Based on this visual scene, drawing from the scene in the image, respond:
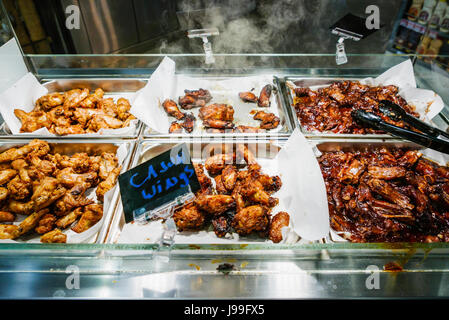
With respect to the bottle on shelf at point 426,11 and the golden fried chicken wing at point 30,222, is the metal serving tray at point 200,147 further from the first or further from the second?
the bottle on shelf at point 426,11

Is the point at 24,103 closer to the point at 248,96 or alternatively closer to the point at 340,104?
the point at 248,96

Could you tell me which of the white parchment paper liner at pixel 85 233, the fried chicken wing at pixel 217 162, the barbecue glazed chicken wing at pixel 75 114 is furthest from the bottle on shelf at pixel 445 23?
the white parchment paper liner at pixel 85 233

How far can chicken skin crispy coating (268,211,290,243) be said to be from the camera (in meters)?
2.01

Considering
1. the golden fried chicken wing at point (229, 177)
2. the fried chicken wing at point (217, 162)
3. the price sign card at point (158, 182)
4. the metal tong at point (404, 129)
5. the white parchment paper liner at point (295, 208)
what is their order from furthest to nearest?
the fried chicken wing at point (217, 162) → the golden fried chicken wing at point (229, 177) → the metal tong at point (404, 129) → the price sign card at point (158, 182) → the white parchment paper liner at point (295, 208)

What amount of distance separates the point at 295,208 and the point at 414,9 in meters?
7.60

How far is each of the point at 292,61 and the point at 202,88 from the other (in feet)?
3.81

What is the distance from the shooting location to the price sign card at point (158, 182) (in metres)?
1.87

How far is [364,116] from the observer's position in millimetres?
2725

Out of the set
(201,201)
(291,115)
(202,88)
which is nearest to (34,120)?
(202,88)

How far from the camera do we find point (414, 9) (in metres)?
6.79

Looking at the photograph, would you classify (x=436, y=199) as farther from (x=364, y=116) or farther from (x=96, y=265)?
(x=96, y=265)

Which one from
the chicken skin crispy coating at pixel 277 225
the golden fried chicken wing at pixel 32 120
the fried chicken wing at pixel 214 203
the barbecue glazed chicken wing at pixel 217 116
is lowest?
the chicken skin crispy coating at pixel 277 225

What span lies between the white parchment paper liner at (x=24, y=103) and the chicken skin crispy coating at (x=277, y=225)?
1.70 metres

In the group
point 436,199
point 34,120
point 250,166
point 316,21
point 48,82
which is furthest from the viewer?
point 316,21
